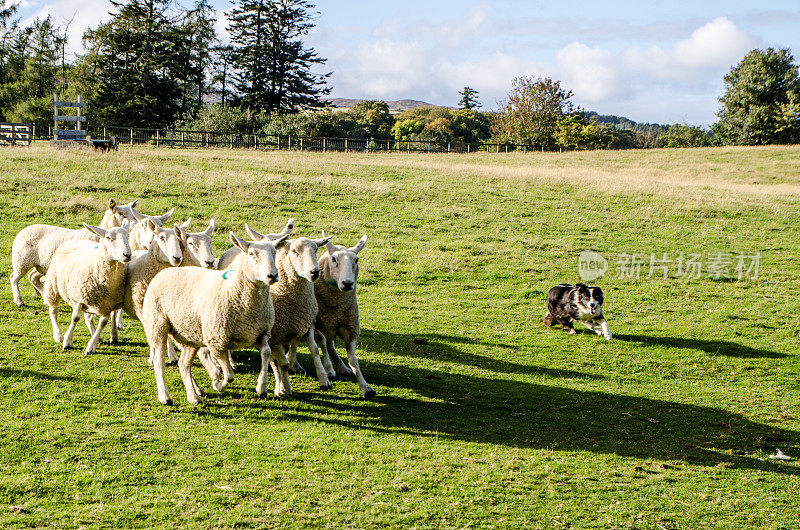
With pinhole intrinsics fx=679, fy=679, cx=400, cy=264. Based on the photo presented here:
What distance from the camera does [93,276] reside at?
9617 millimetres

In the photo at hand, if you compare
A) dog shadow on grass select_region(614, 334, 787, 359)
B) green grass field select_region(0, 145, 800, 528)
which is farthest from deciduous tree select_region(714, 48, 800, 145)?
dog shadow on grass select_region(614, 334, 787, 359)

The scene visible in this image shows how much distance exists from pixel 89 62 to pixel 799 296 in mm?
61581

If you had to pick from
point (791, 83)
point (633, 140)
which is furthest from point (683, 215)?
point (633, 140)

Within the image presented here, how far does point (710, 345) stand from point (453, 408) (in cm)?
669

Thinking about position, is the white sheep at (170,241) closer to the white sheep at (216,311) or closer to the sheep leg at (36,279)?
the white sheep at (216,311)

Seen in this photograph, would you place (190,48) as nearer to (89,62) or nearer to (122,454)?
(89,62)

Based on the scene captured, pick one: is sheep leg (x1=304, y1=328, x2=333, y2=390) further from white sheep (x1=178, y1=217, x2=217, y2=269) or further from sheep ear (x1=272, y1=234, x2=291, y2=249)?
white sheep (x1=178, y1=217, x2=217, y2=269)

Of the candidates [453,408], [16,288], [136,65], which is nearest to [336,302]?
[453,408]

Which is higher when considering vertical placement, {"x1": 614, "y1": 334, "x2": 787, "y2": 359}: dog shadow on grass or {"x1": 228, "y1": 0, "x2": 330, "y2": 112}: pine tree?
{"x1": 228, "y1": 0, "x2": 330, "y2": 112}: pine tree

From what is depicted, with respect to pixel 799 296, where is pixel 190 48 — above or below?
above

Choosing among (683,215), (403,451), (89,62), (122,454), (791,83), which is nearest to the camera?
(122,454)

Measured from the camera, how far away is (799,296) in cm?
1689

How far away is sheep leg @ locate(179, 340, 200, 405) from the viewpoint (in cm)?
818

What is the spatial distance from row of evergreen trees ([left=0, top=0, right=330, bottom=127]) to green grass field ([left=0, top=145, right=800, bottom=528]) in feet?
136
